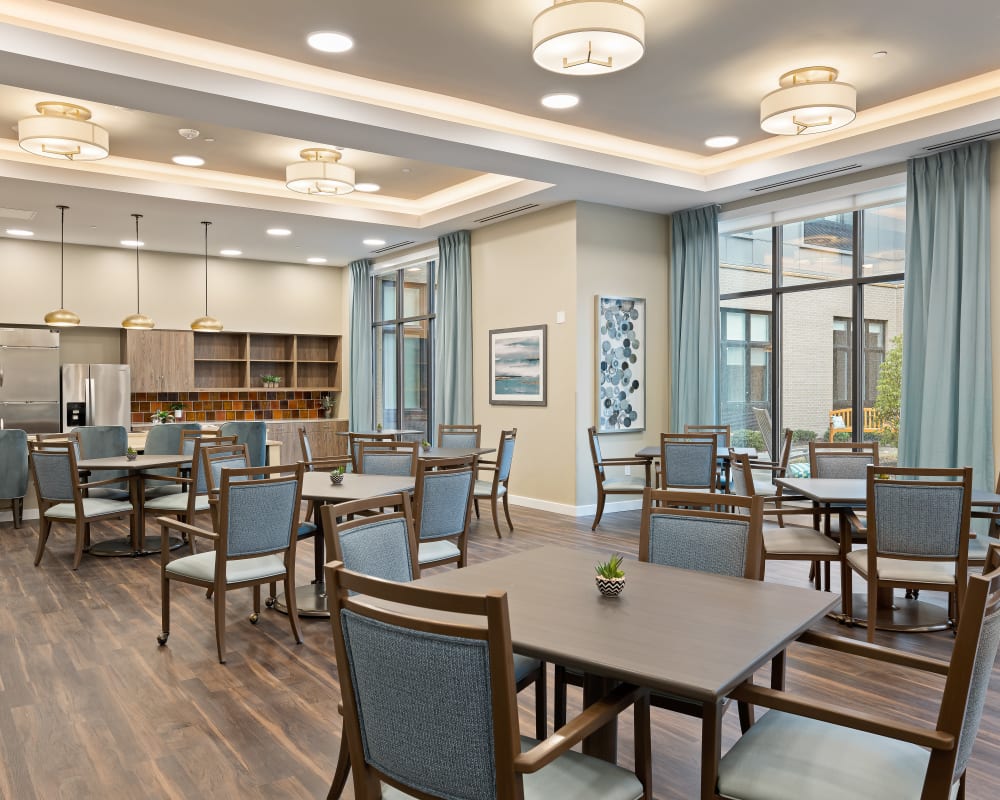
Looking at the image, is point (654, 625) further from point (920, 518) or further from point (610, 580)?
point (920, 518)

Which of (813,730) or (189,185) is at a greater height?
(189,185)

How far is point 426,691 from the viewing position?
154 centimetres

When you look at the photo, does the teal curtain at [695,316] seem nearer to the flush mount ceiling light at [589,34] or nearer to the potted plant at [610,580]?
the flush mount ceiling light at [589,34]

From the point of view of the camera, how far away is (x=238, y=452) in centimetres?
532

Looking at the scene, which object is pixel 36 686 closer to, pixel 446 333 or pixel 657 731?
pixel 657 731

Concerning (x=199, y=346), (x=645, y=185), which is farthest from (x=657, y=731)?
(x=199, y=346)

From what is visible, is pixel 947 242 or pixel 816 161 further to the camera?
pixel 816 161

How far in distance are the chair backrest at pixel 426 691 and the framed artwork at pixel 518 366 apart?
22.1 feet

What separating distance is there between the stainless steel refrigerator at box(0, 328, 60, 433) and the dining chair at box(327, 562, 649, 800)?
959cm

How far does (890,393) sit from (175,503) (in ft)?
20.1

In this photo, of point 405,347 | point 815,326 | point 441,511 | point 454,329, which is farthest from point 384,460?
point 405,347

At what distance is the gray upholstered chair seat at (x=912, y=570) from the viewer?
380 centimetres

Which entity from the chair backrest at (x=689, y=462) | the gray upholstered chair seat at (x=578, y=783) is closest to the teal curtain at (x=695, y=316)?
the chair backrest at (x=689, y=462)

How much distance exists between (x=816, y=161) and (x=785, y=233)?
1466mm
